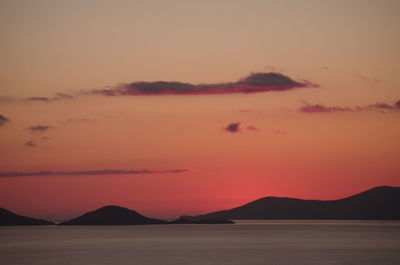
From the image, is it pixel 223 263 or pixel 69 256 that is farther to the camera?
pixel 69 256

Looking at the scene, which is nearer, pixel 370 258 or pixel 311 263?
pixel 311 263

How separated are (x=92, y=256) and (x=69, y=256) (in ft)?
12.5

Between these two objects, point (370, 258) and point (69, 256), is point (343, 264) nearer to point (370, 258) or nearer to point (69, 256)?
point (370, 258)

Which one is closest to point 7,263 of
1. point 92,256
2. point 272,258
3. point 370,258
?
point 92,256

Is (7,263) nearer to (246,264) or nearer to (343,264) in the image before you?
(246,264)

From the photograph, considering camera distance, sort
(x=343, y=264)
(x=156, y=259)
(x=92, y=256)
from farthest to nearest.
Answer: (x=92, y=256) < (x=156, y=259) < (x=343, y=264)

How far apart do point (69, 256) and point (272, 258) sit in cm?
3032

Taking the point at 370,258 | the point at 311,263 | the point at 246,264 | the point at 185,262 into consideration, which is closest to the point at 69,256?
the point at 185,262

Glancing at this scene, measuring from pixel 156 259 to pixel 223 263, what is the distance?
11.4 metres

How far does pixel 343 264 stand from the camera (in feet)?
261

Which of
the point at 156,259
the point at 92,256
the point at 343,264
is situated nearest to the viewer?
the point at 343,264

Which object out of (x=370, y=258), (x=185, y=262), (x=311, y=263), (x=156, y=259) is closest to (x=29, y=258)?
(x=156, y=259)

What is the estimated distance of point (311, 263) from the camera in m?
81.1

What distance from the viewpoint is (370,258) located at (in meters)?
89.9
